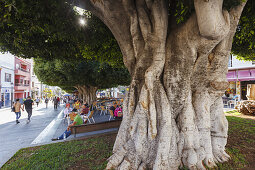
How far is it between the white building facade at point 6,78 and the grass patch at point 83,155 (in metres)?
22.4

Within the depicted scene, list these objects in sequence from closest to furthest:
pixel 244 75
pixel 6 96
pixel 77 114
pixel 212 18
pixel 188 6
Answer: pixel 212 18 → pixel 188 6 → pixel 77 114 → pixel 244 75 → pixel 6 96

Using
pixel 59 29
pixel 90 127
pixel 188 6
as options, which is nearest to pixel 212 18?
pixel 188 6

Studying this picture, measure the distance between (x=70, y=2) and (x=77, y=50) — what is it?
2664 millimetres

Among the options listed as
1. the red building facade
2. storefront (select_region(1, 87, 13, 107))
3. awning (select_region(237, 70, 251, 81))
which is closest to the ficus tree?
storefront (select_region(1, 87, 13, 107))

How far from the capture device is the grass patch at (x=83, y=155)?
3188 millimetres

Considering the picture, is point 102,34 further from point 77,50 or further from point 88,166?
point 88,166

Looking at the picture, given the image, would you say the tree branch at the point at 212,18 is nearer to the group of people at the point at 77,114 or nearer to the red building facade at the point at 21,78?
the group of people at the point at 77,114

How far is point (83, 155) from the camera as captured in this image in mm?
3652

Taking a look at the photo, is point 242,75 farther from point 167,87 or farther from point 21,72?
point 21,72

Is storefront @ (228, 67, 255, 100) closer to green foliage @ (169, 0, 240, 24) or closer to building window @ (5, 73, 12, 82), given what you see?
green foliage @ (169, 0, 240, 24)

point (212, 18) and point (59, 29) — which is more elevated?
point (59, 29)

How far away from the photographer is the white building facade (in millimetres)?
20266

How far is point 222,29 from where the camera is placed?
2.47 m

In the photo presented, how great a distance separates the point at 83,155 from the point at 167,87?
304cm
